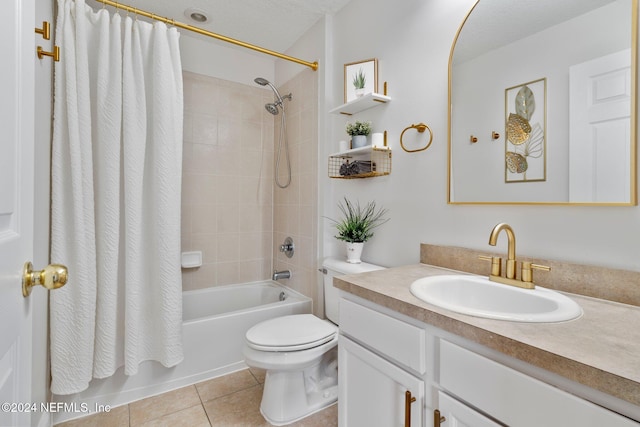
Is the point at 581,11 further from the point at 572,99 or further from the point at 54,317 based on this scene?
the point at 54,317

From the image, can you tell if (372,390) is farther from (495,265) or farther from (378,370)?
(495,265)

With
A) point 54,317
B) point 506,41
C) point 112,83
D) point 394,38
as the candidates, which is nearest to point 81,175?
point 112,83

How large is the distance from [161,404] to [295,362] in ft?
2.78

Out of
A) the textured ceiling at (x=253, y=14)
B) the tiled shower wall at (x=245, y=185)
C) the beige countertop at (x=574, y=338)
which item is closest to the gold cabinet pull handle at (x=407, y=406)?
the beige countertop at (x=574, y=338)

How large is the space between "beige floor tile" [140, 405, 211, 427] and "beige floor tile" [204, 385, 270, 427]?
0.11 feet

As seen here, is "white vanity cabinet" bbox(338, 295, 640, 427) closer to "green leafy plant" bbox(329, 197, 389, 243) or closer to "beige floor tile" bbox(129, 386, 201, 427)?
"green leafy plant" bbox(329, 197, 389, 243)

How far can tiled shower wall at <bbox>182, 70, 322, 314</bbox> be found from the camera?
7.45 feet

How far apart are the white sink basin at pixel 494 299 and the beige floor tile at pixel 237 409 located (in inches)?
43.4

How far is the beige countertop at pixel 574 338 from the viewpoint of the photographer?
0.53 metres

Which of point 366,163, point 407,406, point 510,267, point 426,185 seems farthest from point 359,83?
point 407,406

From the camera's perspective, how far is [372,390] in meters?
1.00

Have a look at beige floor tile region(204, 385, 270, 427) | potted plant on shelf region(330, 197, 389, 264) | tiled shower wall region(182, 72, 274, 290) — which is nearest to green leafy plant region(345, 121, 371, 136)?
potted plant on shelf region(330, 197, 389, 264)

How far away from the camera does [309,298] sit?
2.20 meters

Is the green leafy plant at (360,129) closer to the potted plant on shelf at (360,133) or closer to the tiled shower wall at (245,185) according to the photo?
the potted plant on shelf at (360,133)
